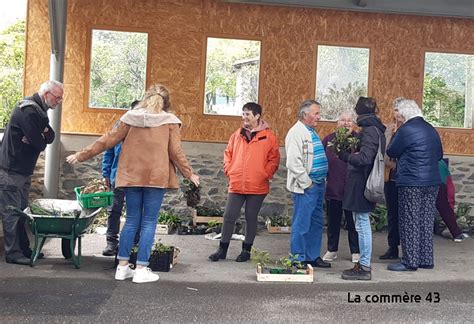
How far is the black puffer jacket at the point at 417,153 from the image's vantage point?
6461 millimetres

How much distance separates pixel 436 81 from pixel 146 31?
4.86 metres

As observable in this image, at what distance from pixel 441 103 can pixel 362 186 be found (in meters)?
4.94

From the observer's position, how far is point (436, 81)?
10430 mm

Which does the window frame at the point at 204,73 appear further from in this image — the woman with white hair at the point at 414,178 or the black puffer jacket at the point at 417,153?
the black puffer jacket at the point at 417,153

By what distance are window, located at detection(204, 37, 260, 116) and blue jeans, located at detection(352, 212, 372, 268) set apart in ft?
14.4

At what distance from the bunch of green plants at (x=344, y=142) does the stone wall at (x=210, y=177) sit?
373cm

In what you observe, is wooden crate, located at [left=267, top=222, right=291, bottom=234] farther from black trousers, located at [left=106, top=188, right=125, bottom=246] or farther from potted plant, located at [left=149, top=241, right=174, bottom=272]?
potted plant, located at [left=149, top=241, right=174, bottom=272]

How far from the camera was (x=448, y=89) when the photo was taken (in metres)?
10.4

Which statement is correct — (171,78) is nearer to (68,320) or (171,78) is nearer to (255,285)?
(255,285)

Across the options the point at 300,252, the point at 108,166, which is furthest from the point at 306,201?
the point at 108,166

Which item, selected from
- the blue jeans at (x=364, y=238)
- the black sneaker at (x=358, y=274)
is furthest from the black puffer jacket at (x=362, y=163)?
the black sneaker at (x=358, y=274)

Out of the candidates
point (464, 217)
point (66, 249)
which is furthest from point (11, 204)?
point (464, 217)

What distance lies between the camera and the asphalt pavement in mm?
4750

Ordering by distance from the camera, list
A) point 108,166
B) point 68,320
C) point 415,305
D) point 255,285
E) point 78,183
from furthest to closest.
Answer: point 78,183, point 108,166, point 255,285, point 415,305, point 68,320
